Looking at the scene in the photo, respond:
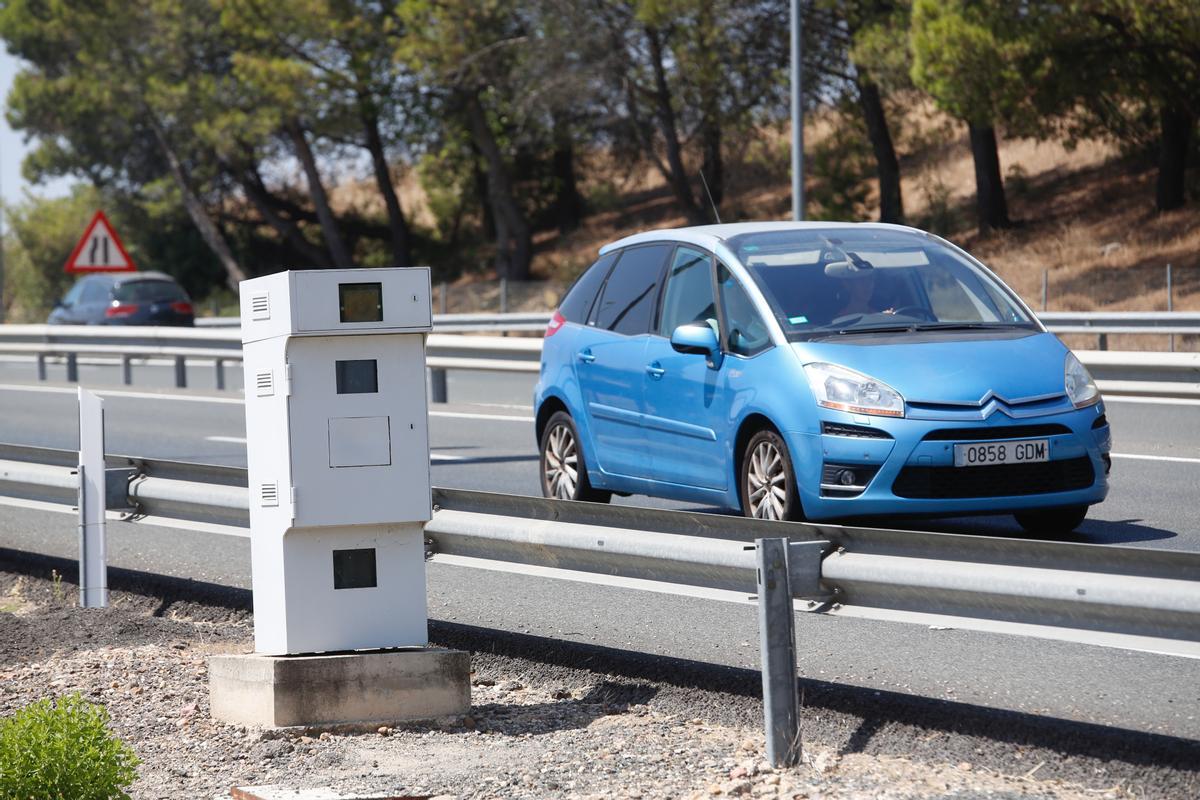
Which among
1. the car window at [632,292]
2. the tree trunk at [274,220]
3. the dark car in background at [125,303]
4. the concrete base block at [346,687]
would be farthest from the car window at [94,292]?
the concrete base block at [346,687]

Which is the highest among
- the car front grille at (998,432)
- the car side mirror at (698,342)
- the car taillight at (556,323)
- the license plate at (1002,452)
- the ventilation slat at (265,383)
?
the car taillight at (556,323)

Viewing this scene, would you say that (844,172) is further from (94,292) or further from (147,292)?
(94,292)

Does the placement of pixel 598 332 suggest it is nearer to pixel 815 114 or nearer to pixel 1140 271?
pixel 1140 271

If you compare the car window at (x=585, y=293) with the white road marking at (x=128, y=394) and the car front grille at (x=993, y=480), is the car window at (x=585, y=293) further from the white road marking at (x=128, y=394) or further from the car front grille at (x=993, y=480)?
the white road marking at (x=128, y=394)

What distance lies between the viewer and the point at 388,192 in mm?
47781

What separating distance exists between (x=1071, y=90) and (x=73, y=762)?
86.9 ft

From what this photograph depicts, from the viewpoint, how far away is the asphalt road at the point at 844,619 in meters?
5.74

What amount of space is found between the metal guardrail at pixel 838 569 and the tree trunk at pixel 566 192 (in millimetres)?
43701

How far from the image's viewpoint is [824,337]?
8.10 metres

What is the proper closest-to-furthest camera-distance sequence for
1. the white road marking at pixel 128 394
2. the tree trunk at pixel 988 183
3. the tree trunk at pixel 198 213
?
the white road marking at pixel 128 394 < the tree trunk at pixel 988 183 < the tree trunk at pixel 198 213

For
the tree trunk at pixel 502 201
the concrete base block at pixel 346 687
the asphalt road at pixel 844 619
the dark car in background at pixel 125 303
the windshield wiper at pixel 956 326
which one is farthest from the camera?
the tree trunk at pixel 502 201

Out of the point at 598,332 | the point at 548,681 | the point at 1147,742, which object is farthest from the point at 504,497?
the point at 598,332

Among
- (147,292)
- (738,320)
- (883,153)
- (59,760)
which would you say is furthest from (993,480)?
(883,153)

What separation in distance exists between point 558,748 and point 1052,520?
13.1 feet
